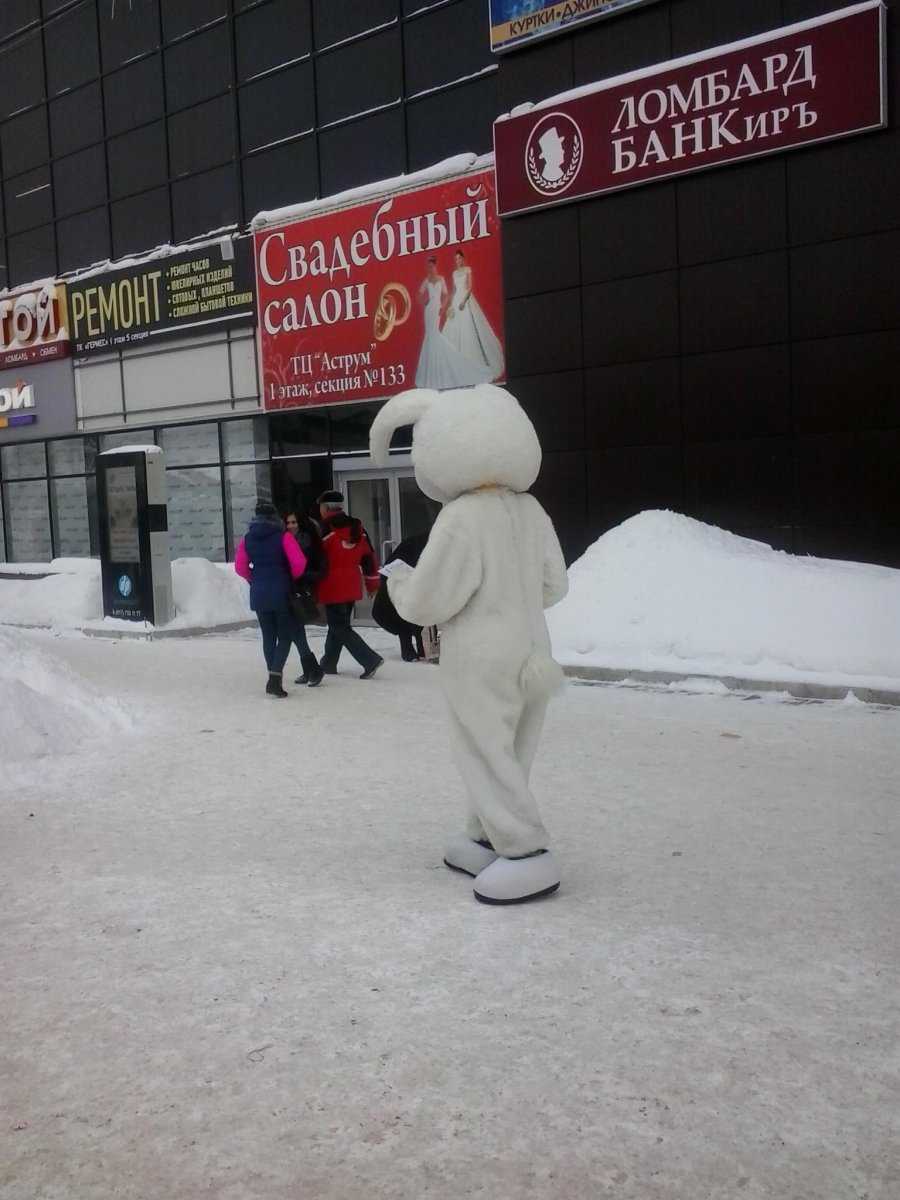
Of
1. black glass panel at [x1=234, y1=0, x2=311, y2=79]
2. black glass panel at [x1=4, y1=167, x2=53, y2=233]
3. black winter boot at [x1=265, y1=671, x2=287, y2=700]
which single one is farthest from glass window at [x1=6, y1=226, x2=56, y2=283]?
black winter boot at [x1=265, y1=671, x2=287, y2=700]

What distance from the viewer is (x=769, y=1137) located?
122 inches

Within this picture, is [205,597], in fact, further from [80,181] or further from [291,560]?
[80,181]

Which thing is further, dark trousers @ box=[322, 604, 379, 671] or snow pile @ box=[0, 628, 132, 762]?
dark trousers @ box=[322, 604, 379, 671]

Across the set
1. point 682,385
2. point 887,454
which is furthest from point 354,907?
point 682,385

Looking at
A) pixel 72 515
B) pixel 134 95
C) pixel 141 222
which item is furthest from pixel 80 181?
pixel 72 515

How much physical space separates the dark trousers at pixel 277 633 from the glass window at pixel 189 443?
1295 cm

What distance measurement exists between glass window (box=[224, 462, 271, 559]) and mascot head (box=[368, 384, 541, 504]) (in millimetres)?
17582

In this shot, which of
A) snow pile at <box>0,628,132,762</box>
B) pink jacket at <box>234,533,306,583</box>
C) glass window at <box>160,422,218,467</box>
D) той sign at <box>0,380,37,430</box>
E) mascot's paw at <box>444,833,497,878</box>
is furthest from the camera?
той sign at <box>0,380,37,430</box>

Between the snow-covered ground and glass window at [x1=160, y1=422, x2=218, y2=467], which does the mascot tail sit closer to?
the snow-covered ground

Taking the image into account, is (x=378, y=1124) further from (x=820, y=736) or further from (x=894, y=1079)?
(x=820, y=736)

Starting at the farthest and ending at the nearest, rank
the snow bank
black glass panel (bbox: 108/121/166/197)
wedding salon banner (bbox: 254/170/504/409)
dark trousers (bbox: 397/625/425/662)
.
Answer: black glass panel (bbox: 108/121/166/197) → wedding salon banner (bbox: 254/170/504/409) → the snow bank → dark trousers (bbox: 397/625/425/662)

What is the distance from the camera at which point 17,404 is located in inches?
1113

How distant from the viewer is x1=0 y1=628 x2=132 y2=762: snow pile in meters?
8.33

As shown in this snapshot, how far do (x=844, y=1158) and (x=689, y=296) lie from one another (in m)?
13.3
